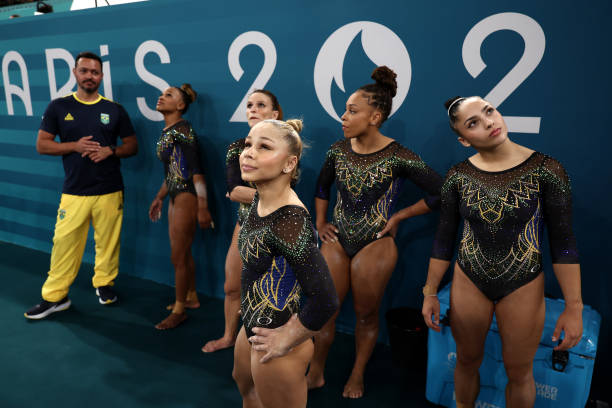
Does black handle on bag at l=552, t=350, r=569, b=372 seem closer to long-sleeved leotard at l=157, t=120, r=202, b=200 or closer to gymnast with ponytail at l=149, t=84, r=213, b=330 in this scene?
gymnast with ponytail at l=149, t=84, r=213, b=330

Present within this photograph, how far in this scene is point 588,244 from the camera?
7.97ft

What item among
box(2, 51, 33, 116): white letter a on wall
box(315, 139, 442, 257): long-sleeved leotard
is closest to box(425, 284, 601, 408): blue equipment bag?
box(315, 139, 442, 257): long-sleeved leotard

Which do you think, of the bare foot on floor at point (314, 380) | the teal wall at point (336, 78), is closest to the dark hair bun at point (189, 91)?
the teal wall at point (336, 78)

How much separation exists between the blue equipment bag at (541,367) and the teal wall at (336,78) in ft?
1.89

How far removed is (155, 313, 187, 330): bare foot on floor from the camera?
3318 mm

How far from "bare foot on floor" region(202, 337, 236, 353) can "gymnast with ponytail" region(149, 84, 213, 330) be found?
462 millimetres

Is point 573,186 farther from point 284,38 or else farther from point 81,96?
point 81,96

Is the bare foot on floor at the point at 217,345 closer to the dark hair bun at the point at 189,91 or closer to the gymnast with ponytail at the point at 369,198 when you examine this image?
the gymnast with ponytail at the point at 369,198

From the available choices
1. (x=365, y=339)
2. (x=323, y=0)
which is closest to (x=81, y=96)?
(x=323, y=0)

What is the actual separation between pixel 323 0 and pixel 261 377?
2571 millimetres

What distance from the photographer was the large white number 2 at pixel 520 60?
2381 millimetres

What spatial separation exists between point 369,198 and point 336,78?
42.4 inches

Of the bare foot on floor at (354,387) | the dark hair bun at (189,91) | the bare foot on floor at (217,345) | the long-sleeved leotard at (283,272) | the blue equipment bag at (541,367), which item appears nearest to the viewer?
the long-sleeved leotard at (283,272)

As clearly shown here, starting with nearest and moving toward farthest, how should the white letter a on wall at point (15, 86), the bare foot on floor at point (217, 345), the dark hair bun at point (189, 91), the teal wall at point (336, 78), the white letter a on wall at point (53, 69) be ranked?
the teal wall at point (336, 78) < the bare foot on floor at point (217, 345) < the dark hair bun at point (189, 91) < the white letter a on wall at point (53, 69) < the white letter a on wall at point (15, 86)
